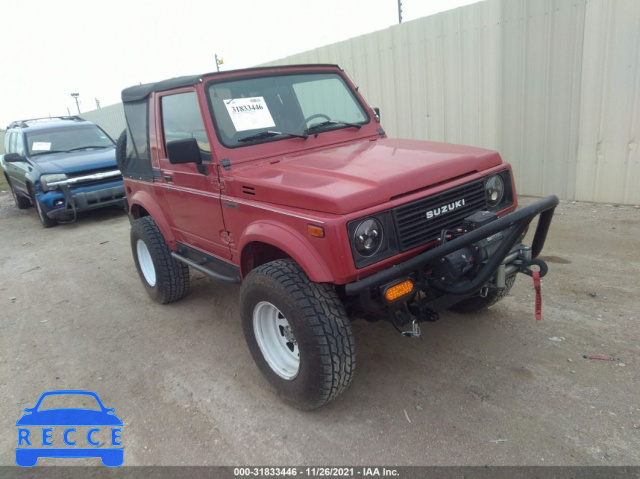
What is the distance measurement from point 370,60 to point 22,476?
8.05 metres

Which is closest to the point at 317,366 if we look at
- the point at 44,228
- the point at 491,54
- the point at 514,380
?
the point at 514,380

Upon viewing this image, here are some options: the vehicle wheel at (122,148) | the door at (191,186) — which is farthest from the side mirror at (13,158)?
the door at (191,186)

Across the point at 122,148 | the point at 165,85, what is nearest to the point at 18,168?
the point at 122,148

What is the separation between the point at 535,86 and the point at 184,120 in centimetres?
529

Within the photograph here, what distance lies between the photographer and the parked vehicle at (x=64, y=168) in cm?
819

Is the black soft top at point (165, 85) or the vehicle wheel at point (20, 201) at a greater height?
the black soft top at point (165, 85)

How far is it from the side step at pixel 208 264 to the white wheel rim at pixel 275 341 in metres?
0.45

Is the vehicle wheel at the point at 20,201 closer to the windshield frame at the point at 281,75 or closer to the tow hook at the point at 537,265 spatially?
the windshield frame at the point at 281,75

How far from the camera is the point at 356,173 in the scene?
2723 millimetres

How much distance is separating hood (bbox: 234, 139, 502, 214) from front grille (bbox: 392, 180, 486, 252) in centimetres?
10

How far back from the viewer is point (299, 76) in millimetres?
3859

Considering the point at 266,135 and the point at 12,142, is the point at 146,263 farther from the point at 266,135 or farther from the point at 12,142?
the point at 12,142

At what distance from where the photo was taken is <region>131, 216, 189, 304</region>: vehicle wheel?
4375mm

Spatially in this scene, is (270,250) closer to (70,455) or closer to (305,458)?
(305,458)
